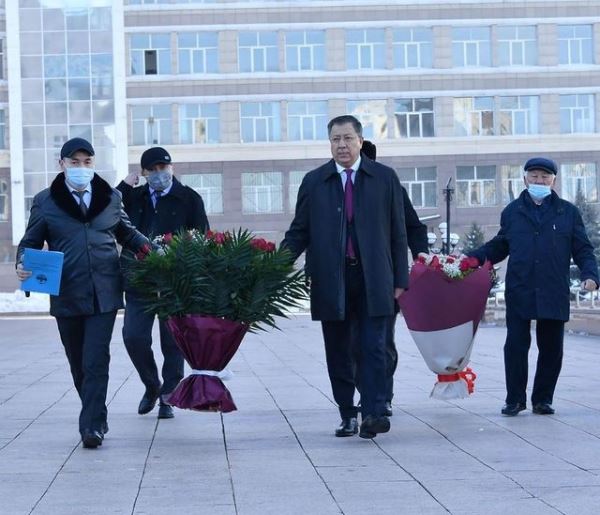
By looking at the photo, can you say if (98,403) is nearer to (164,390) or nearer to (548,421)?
(164,390)

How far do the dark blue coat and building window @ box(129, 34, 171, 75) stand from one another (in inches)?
2210

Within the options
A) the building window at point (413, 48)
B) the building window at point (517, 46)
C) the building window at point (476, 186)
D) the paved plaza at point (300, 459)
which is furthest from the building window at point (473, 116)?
the paved plaza at point (300, 459)

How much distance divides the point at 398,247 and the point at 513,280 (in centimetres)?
174

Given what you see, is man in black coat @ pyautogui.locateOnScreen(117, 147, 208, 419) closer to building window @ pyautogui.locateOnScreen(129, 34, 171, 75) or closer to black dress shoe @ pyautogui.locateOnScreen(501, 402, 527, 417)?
black dress shoe @ pyautogui.locateOnScreen(501, 402, 527, 417)

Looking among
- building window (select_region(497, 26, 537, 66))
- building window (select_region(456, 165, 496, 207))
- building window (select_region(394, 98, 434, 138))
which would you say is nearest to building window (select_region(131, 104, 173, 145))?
building window (select_region(394, 98, 434, 138))

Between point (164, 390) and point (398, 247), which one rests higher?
point (398, 247)

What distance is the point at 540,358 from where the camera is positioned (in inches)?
473

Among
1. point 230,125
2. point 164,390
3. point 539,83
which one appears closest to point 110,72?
point 230,125

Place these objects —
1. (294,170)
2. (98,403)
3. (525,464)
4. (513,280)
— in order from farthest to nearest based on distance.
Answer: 1. (294,170)
2. (513,280)
3. (98,403)
4. (525,464)

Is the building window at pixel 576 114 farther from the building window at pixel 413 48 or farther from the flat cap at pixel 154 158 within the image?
the flat cap at pixel 154 158

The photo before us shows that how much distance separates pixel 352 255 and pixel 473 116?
57996 millimetres

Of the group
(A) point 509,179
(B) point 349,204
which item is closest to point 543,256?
(B) point 349,204

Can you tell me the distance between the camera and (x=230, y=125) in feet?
219

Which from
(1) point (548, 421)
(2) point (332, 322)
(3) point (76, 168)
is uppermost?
(3) point (76, 168)
